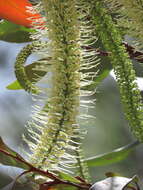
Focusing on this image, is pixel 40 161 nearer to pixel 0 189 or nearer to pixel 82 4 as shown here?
pixel 0 189

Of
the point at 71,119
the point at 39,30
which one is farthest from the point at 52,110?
the point at 39,30

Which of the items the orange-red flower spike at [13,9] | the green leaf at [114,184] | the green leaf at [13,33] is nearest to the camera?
the green leaf at [114,184]

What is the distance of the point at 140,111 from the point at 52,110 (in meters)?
0.09

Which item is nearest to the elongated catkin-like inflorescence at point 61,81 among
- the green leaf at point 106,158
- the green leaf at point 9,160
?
the green leaf at point 9,160

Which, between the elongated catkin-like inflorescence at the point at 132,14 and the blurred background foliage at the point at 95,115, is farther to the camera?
the blurred background foliage at the point at 95,115

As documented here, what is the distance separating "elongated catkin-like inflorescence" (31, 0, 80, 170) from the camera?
0.51 metres

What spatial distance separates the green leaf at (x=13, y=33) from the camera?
3.05 ft

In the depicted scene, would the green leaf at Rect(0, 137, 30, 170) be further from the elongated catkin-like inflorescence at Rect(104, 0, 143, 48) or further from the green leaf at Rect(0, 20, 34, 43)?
the green leaf at Rect(0, 20, 34, 43)

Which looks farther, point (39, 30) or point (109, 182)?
point (39, 30)

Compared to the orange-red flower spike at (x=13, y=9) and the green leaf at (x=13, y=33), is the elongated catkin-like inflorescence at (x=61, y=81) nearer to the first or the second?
the orange-red flower spike at (x=13, y=9)

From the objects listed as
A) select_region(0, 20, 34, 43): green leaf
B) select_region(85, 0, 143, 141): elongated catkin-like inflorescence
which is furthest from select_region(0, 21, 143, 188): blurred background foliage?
select_region(85, 0, 143, 141): elongated catkin-like inflorescence

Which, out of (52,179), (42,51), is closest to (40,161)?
(52,179)

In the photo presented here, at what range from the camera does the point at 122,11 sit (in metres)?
0.56

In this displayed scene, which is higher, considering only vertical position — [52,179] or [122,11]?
[122,11]
